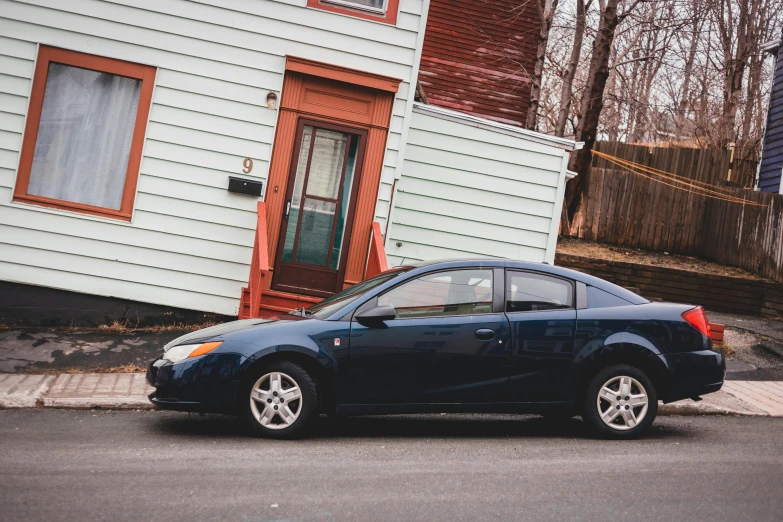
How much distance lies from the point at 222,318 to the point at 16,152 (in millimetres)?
3181

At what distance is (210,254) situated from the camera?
1101cm

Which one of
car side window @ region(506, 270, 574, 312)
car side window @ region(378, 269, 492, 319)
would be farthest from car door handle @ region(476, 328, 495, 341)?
car side window @ region(506, 270, 574, 312)

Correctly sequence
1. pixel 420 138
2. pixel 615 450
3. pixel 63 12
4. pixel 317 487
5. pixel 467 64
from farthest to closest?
pixel 467 64 → pixel 420 138 → pixel 63 12 → pixel 615 450 → pixel 317 487

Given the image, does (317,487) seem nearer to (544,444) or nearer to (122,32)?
(544,444)

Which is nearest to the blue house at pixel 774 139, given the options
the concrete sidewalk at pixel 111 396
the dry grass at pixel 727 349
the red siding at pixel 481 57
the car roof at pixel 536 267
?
the red siding at pixel 481 57

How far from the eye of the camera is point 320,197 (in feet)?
37.1

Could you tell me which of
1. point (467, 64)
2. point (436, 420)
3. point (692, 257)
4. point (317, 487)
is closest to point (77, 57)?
point (436, 420)

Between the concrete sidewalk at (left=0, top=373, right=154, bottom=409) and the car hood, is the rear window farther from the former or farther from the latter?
the concrete sidewalk at (left=0, top=373, right=154, bottom=409)

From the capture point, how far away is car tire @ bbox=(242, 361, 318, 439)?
6.82m

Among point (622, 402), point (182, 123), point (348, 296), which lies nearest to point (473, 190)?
point (182, 123)

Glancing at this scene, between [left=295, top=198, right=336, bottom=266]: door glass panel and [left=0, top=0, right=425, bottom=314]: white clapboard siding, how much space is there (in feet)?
2.18

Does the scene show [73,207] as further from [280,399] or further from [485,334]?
[485,334]

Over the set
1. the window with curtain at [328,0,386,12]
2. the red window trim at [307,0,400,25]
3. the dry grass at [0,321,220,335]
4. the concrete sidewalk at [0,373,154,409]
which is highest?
the window with curtain at [328,0,386,12]

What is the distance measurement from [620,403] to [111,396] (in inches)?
176
